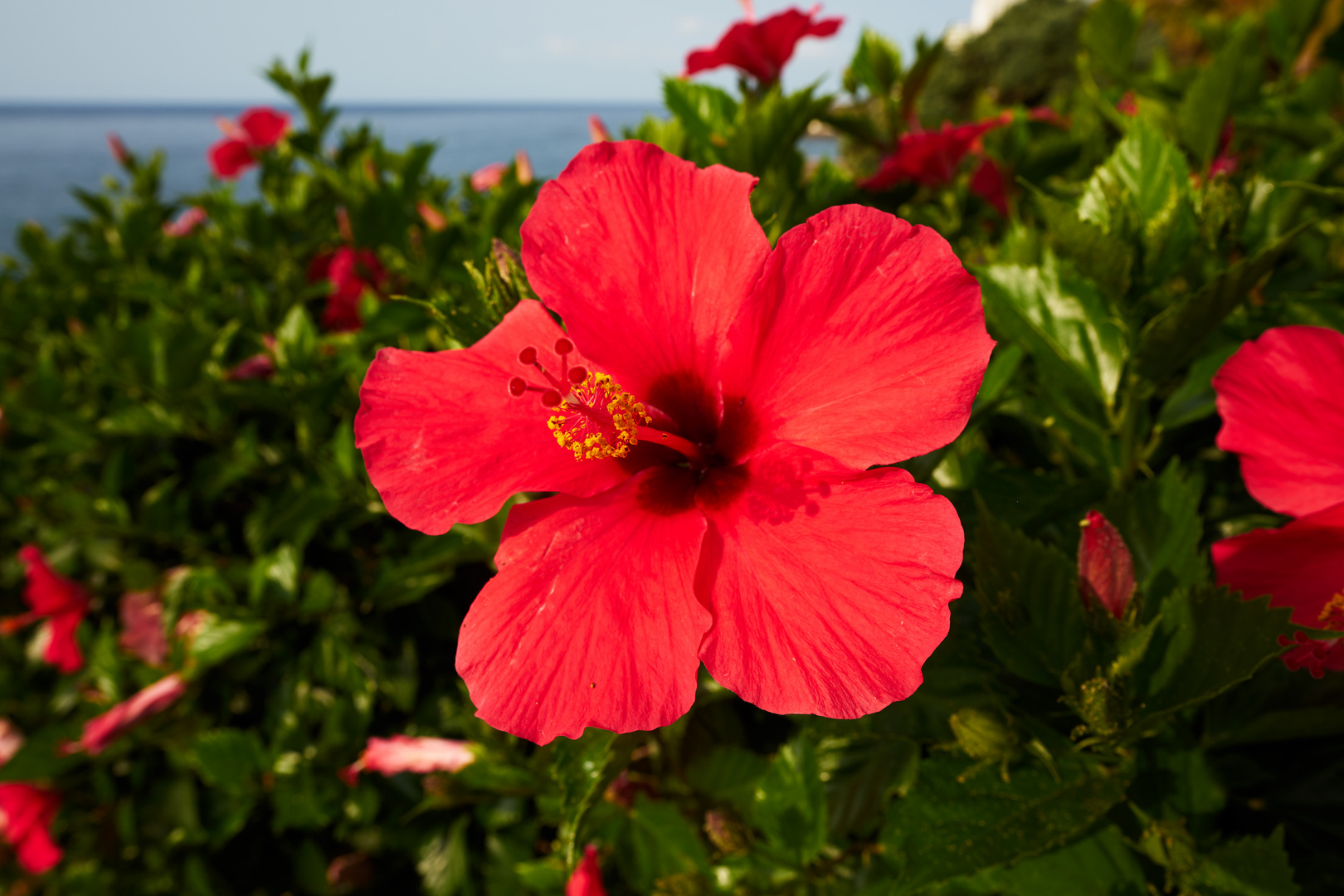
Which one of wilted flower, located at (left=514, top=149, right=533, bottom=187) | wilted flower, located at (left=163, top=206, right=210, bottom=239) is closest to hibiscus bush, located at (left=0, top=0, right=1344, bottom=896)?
wilted flower, located at (left=514, top=149, right=533, bottom=187)

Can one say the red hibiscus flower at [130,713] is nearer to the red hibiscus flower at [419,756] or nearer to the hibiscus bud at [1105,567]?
the red hibiscus flower at [419,756]

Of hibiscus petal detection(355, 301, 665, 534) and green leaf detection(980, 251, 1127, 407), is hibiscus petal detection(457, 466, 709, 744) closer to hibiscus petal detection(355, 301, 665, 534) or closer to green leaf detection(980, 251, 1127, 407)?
hibiscus petal detection(355, 301, 665, 534)

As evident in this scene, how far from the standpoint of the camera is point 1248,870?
853 mm

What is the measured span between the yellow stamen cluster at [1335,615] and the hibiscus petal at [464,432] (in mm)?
812

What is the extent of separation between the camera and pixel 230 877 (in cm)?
241

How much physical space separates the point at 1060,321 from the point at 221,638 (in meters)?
2.10

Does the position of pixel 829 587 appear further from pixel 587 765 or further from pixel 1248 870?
pixel 1248 870

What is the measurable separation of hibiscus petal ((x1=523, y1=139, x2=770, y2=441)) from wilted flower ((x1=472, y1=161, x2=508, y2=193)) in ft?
6.90

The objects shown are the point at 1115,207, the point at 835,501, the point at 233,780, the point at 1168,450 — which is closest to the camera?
the point at 835,501

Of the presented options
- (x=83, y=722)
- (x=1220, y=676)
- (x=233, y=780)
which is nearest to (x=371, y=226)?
(x=233, y=780)

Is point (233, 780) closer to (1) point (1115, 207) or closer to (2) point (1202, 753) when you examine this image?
(2) point (1202, 753)

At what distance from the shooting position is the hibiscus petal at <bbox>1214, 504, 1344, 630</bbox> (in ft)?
2.80

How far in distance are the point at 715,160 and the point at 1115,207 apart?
728 millimetres

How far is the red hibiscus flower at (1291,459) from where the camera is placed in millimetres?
866
